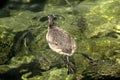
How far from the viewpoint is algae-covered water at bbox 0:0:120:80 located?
6.79 meters

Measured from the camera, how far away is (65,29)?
8.46m

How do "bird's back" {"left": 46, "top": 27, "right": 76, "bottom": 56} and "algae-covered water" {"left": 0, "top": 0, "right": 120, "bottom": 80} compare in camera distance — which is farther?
"algae-covered water" {"left": 0, "top": 0, "right": 120, "bottom": 80}

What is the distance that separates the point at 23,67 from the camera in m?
A: 7.07

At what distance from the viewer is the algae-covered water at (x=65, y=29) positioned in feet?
22.3

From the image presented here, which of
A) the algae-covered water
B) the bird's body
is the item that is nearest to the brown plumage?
the bird's body

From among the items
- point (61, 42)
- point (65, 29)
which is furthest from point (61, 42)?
point (65, 29)

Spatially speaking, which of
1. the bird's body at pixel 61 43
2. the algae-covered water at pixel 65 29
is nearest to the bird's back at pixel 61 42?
the bird's body at pixel 61 43

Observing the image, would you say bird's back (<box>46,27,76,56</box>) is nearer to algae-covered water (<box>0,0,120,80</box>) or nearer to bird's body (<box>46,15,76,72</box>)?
bird's body (<box>46,15,76,72</box>)

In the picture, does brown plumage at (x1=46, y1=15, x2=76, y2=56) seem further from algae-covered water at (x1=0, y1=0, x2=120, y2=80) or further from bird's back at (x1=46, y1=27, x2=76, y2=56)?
algae-covered water at (x1=0, y1=0, x2=120, y2=80)

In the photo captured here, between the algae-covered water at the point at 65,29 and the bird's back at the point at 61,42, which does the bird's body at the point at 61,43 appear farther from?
the algae-covered water at the point at 65,29

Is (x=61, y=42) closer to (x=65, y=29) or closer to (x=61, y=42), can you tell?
(x=61, y=42)

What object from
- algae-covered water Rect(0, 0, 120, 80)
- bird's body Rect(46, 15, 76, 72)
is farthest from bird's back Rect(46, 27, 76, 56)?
algae-covered water Rect(0, 0, 120, 80)

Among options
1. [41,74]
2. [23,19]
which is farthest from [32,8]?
[41,74]

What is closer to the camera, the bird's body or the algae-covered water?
the bird's body
